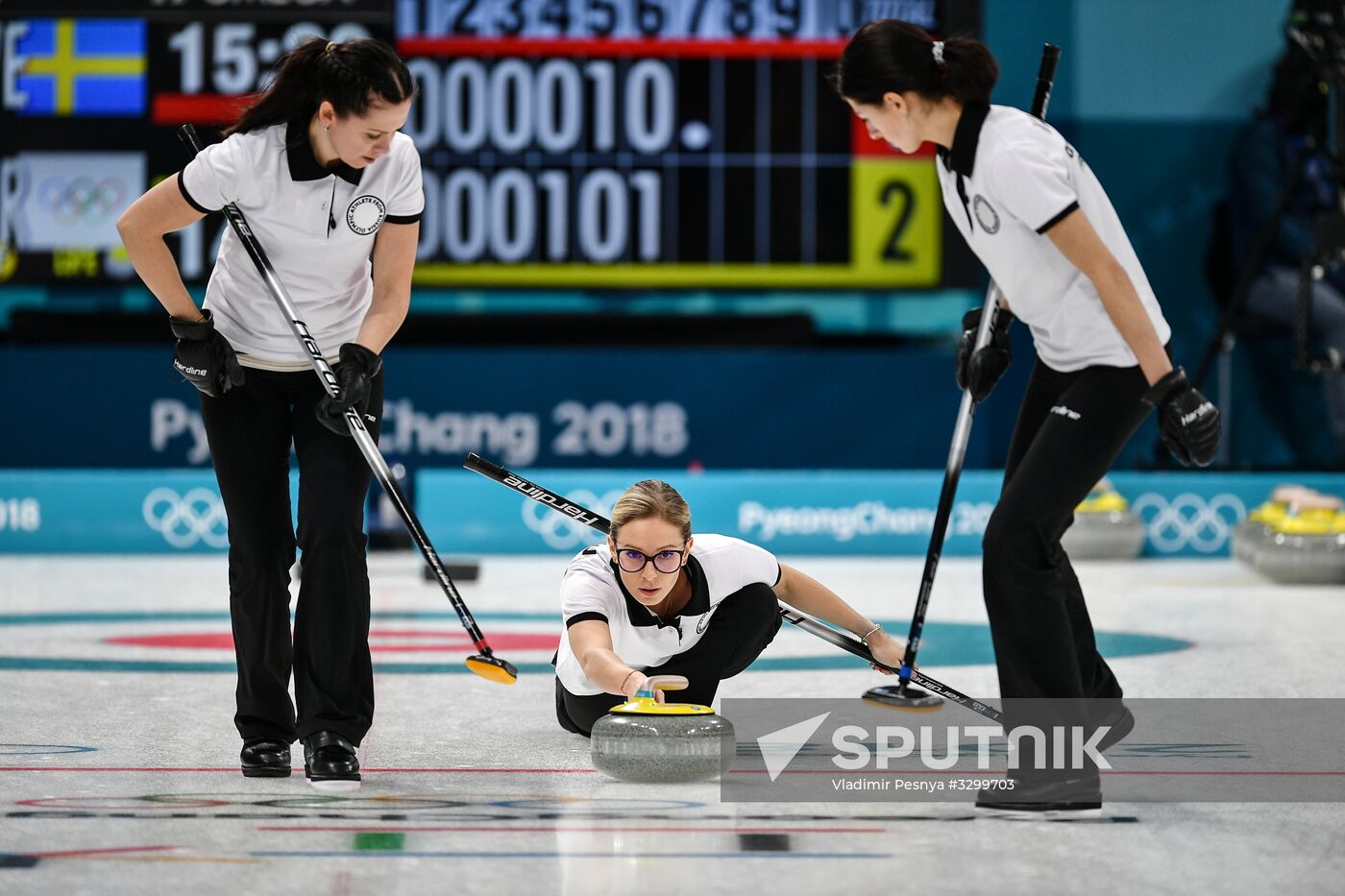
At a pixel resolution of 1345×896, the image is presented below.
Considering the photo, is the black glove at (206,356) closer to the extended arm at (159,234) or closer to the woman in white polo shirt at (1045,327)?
the extended arm at (159,234)

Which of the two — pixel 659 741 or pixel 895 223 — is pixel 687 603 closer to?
pixel 659 741

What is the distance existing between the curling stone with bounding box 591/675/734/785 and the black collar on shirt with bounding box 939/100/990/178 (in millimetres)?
1155

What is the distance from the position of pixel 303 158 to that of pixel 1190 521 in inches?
285

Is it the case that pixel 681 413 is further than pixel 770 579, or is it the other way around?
pixel 681 413

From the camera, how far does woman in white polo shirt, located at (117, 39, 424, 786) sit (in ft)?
11.8

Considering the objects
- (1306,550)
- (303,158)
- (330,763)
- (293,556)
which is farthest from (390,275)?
(1306,550)

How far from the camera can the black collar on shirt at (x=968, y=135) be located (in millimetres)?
3414

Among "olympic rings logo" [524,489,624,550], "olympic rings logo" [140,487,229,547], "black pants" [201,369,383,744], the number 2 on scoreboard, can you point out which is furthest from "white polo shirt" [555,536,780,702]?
the number 2 on scoreboard

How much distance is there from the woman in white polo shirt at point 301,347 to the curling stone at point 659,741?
1.71ft

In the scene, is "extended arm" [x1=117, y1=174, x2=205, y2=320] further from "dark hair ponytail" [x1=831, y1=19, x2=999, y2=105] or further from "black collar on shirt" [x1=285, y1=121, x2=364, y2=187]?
"dark hair ponytail" [x1=831, y1=19, x2=999, y2=105]

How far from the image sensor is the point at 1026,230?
3.44m

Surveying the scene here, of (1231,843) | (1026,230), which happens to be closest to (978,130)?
(1026,230)

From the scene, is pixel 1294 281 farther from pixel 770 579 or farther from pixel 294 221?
pixel 294 221

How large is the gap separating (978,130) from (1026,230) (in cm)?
21
